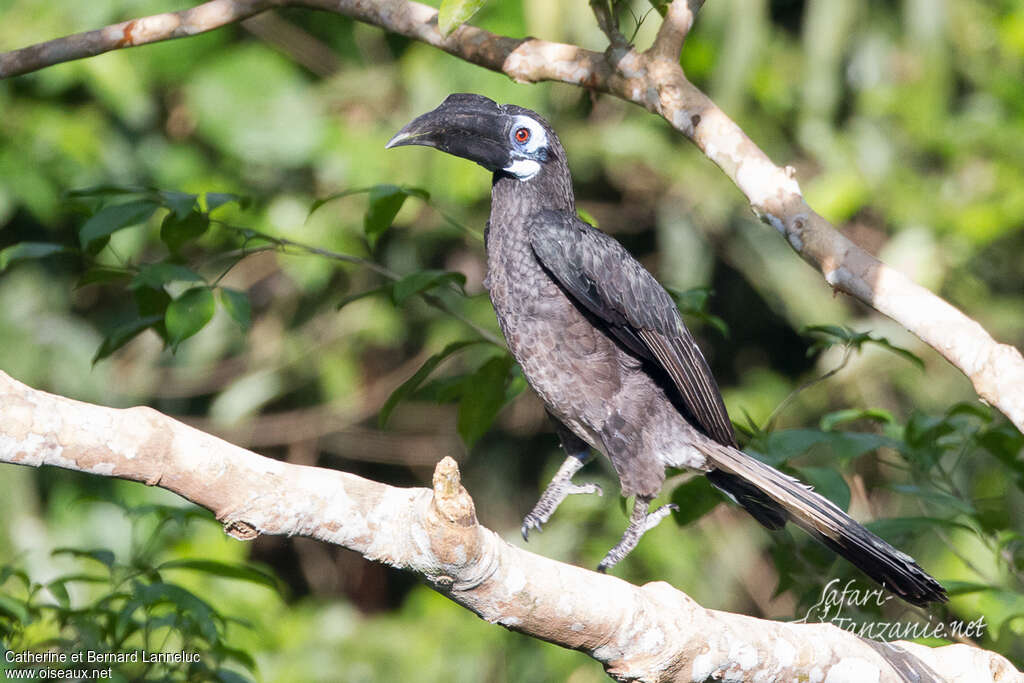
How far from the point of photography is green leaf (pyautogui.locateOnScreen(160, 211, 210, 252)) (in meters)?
2.68

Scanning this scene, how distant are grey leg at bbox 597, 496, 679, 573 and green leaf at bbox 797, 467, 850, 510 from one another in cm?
37

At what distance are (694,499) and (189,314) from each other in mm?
1358

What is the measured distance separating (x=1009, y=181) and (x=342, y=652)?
14.3 ft

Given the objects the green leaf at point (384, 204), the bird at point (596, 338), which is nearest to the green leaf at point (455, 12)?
the bird at point (596, 338)

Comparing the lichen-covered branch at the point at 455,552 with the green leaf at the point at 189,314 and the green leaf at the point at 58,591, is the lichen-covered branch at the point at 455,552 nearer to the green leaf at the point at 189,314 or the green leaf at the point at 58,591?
the green leaf at the point at 189,314

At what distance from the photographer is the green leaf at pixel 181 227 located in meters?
2.68

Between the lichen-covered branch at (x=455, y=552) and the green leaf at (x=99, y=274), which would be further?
the green leaf at (x=99, y=274)

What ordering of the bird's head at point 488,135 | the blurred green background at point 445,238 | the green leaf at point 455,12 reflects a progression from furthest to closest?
1. the blurred green background at point 445,238
2. the bird's head at point 488,135
3. the green leaf at point 455,12

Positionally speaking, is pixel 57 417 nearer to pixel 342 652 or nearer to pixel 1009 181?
pixel 342 652

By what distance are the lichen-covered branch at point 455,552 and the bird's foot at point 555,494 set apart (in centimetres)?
88

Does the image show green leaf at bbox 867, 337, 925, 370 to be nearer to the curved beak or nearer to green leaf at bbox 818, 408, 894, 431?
green leaf at bbox 818, 408, 894, 431

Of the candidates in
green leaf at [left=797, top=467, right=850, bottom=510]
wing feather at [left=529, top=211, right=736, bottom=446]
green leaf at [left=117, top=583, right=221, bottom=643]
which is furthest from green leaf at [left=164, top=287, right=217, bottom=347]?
green leaf at [left=797, top=467, right=850, bottom=510]

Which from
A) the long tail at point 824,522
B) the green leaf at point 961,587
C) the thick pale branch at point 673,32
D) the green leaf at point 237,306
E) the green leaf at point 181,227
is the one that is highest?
the thick pale branch at point 673,32

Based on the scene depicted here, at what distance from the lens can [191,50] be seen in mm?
5453
